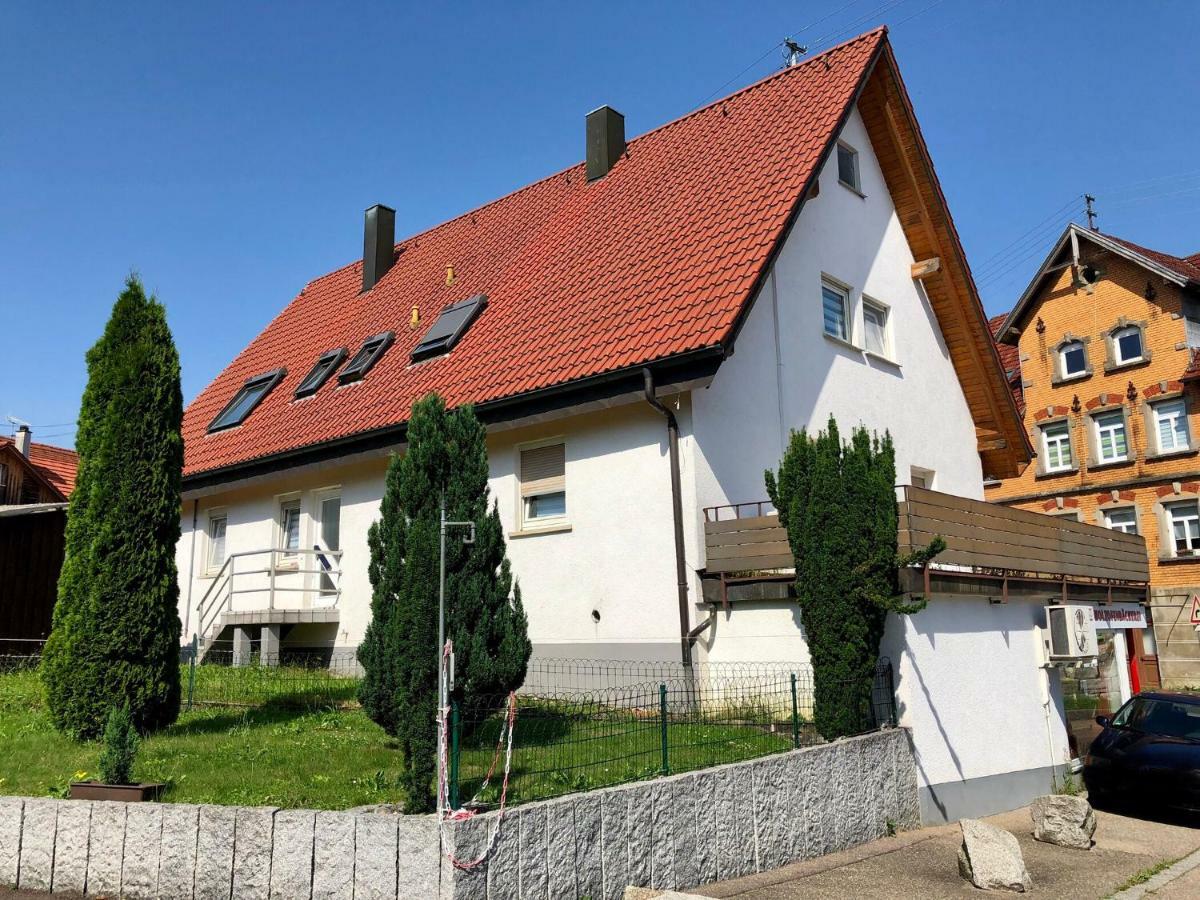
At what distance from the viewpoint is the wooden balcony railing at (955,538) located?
36.0 ft

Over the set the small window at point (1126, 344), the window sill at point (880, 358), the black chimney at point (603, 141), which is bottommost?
the window sill at point (880, 358)

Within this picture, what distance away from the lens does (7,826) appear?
764cm

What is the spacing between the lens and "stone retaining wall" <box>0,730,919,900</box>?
20.3 feet

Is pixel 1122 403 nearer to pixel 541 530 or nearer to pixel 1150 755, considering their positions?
pixel 1150 755

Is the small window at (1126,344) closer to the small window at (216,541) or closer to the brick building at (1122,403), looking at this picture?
the brick building at (1122,403)

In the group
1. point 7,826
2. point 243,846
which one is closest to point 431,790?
point 243,846

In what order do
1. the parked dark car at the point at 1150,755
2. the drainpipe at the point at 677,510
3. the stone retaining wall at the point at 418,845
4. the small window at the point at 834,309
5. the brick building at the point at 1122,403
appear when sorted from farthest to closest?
the brick building at the point at 1122,403
the small window at the point at 834,309
the parked dark car at the point at 1150,755
the drainpipe at the point at 677,510
the stone retaining wall at the point at 418,845

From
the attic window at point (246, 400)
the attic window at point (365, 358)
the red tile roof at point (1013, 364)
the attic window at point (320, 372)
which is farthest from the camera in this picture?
the red tile roof at point (1013, 364)

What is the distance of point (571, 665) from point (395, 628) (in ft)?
18.6

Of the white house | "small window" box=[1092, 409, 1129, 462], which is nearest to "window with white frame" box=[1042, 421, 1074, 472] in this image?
"small window" box=[1092, 409, 1129, 462]

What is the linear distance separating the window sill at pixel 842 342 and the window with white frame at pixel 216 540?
11779 millimetres

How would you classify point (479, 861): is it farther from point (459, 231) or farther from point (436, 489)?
point (459, 231)

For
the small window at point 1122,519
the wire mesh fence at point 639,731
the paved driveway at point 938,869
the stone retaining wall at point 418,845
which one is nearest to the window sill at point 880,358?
the wire mesh fence at point 639,731

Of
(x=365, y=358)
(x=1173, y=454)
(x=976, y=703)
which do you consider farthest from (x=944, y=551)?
(x=1173, y=454)
